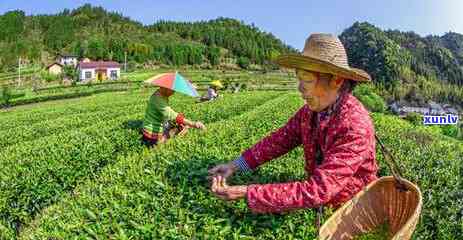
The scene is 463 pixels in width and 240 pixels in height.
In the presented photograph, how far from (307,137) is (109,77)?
92331 millimetres

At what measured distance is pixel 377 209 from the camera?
11.5 feet

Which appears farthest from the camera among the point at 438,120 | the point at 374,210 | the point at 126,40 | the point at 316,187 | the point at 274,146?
the point at 126,40

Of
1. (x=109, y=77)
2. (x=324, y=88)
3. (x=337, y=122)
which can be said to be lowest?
(x=109, y=77)

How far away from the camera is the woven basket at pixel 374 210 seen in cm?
321

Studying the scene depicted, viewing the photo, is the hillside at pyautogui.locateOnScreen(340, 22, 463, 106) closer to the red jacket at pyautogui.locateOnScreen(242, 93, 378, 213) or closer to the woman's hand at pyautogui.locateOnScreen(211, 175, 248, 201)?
the red jacket at pyautogui.locateOnScreen(242, 93, 378, 213)

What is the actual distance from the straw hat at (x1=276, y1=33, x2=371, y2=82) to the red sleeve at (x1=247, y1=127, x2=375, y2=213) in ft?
1.50

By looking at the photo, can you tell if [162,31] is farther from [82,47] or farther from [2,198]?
[2,198]

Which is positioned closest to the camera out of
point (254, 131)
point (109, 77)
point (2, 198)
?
point (2, 198)

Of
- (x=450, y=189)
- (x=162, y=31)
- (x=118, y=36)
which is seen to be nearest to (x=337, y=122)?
(x=450, y=189)

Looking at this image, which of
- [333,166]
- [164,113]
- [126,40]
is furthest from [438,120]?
[126,40]

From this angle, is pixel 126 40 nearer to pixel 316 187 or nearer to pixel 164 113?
pixel 164 113

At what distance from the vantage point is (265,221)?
3.38 meters

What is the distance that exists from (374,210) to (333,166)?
64 cm

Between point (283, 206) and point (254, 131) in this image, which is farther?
point (254, 131)
